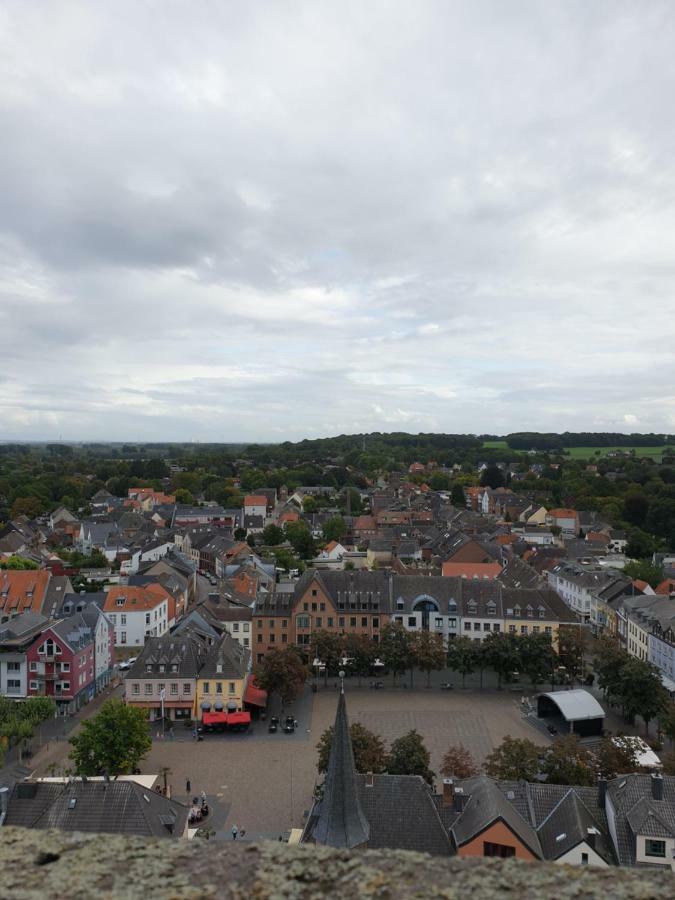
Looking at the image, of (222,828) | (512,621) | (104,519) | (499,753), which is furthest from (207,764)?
(104,519)

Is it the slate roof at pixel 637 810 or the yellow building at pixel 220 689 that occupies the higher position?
the slate roof at pixel 637 810

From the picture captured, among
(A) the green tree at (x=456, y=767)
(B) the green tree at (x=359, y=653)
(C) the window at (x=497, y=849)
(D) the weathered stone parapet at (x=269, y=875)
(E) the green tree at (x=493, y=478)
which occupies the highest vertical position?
(D) the weathered stone parapet at (x=269, y=875)

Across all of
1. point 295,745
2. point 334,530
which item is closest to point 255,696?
point 295,745

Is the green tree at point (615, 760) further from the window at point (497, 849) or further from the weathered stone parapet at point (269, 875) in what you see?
the weathered stone parapet at point (269, 875)

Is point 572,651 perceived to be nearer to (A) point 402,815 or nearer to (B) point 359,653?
(B) point 359,653

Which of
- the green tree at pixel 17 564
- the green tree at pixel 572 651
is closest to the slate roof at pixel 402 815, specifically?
the green tree at pixel 572 651

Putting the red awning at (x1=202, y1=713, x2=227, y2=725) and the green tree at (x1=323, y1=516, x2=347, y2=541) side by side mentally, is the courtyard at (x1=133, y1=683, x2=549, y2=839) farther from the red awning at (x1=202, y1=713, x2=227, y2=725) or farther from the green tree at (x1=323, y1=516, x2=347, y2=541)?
the green tree at (x1=323, y1=516, x2=347, y2=541)

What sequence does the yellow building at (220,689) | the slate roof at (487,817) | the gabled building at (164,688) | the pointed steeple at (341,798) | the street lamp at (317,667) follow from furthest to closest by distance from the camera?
the street lamp at (317,667) < the gabled building at (164,688) < the yellow building at (220,689) < the slate roof at (487,817) < the pointed steeple at (341,798)
